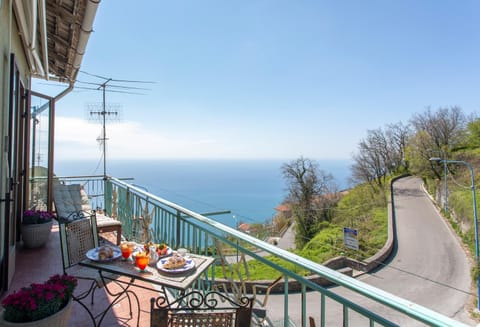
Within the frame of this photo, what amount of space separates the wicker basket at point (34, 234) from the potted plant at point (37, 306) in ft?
8.98

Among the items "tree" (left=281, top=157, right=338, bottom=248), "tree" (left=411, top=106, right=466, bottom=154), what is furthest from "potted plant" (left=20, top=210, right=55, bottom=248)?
"tree" (left=411, top=106, right=466, bottom=154)

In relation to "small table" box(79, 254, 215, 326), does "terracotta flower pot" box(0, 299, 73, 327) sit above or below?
below

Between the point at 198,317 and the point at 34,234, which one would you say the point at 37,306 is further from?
the point at 34,234

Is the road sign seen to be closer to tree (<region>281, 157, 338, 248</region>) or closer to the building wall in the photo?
tree (<region>281, 157, 338, 248</region>)

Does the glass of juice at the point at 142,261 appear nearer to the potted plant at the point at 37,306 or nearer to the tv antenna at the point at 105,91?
the potted plant at the point at 37,306

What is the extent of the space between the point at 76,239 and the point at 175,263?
0.97 m

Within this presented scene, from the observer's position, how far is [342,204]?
2259cm

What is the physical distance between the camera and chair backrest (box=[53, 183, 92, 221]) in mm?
4559

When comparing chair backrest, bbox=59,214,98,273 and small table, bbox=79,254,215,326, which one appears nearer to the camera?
small table, bbox=79,254,215,326

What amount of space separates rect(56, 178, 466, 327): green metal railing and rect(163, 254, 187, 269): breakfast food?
32 cm

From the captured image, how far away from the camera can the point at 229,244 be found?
1.83 meters

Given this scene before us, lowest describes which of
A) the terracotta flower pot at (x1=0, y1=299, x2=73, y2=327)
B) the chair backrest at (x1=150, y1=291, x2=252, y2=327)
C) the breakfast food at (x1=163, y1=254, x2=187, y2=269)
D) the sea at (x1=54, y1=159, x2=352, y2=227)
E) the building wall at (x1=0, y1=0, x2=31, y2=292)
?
the sea at (x1=54, y1=159, x2=352, y2=227)

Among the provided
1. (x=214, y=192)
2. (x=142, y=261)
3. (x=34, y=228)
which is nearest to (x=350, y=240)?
(x=34, y=228)

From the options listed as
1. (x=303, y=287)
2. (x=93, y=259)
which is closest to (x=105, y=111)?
(x=93, y=259)
